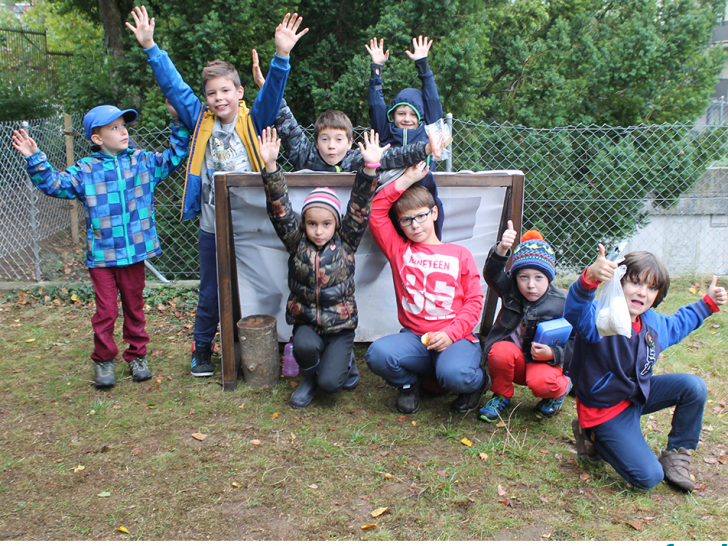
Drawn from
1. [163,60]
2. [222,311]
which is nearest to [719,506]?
[222,311]

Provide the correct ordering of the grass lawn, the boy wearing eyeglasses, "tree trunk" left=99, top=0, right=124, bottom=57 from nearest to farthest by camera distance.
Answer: the grass lawn
the boy wearing eyeglasses
"tree trunk" left=99, top=0, right=124, bottom=57

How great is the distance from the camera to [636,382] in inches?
102

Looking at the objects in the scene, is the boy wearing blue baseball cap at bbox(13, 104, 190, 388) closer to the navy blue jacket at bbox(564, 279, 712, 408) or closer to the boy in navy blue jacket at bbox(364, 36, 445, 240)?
the boy in navy blue jacket at bbox(364, 36, 445, 240)

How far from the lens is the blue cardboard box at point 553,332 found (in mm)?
2992

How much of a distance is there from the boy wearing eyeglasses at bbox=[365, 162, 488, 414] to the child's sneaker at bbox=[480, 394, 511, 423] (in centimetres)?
8

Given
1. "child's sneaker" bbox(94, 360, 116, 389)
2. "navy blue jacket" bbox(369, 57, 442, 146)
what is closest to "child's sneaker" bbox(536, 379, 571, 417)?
"navy blue jacket" bbox(369, 57, 442, 146)

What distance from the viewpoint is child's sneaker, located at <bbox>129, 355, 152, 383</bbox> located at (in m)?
3.70

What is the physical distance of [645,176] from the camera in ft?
19.1

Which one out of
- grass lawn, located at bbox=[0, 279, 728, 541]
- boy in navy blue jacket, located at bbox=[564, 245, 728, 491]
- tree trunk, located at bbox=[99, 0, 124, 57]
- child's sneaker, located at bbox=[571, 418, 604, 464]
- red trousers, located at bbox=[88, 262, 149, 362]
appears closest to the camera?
grass lawn, located at bbox=[0, 279, 728, 541]

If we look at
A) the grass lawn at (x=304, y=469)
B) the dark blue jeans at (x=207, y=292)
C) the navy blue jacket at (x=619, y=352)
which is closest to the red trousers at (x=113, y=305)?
the grass lawn at (x=304, y=469)

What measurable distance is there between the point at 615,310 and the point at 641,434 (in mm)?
777

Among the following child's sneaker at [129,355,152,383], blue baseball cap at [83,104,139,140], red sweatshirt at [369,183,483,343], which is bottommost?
child's sneaker at [129,355,152,383]

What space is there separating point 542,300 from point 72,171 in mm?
2792

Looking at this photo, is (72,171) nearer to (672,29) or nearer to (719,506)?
(719,506)
